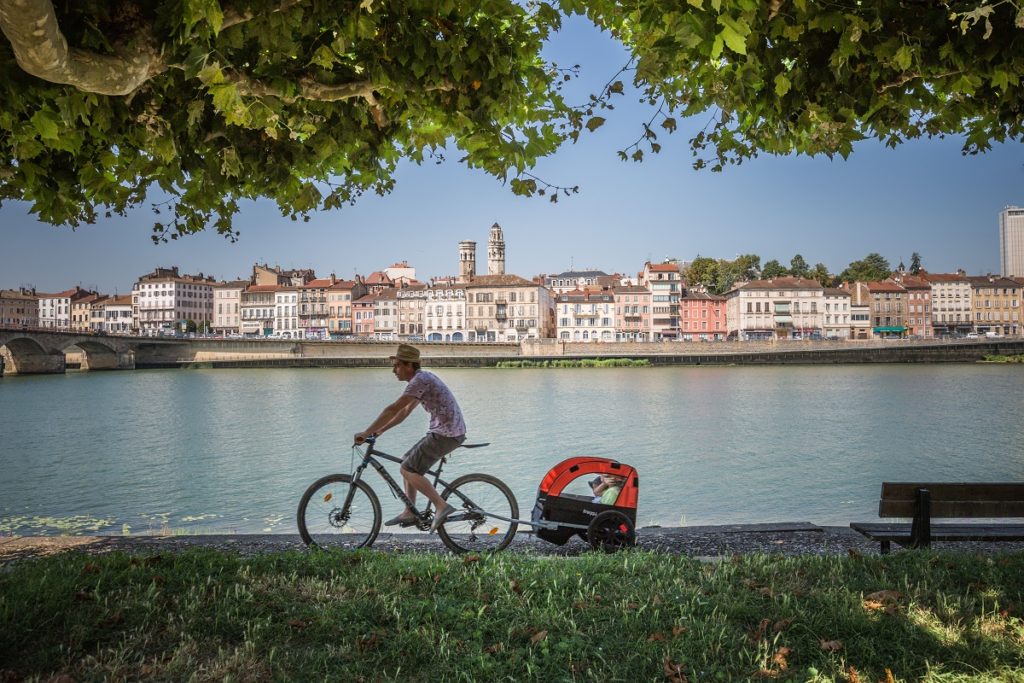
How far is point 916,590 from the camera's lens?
13.9 feet

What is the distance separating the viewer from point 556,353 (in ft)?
266

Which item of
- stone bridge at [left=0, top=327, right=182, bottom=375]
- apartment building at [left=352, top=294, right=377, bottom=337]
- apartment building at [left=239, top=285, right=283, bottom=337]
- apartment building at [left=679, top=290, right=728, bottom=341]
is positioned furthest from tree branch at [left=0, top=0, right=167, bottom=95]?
apartment building at [left=239, top=285, right=283, bottom=337]

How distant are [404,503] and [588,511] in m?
1.59

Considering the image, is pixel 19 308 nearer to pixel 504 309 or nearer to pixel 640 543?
pixel 504 309

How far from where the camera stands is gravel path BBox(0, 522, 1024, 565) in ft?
20.5

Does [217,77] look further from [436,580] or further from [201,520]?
[201,520]

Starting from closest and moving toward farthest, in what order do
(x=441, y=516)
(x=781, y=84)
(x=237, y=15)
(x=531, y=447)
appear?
1. (x=237, y=15)
2. (x=781, y=84)
3. (x=441, y=516)
4. (x=531, y=447)

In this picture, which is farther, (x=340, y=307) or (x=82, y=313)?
(x=82, y=313)

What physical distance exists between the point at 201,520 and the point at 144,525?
0.81 m

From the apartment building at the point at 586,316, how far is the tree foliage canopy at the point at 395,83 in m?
97.0

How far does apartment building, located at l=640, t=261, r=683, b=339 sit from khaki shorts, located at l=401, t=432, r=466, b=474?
321ft

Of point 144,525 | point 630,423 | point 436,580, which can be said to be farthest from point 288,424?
point 436,580

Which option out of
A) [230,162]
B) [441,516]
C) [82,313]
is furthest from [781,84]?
[82,313]

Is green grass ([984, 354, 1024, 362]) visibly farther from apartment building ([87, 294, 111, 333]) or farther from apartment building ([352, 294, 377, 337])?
apartment building ([87, 294, 111, 333])
